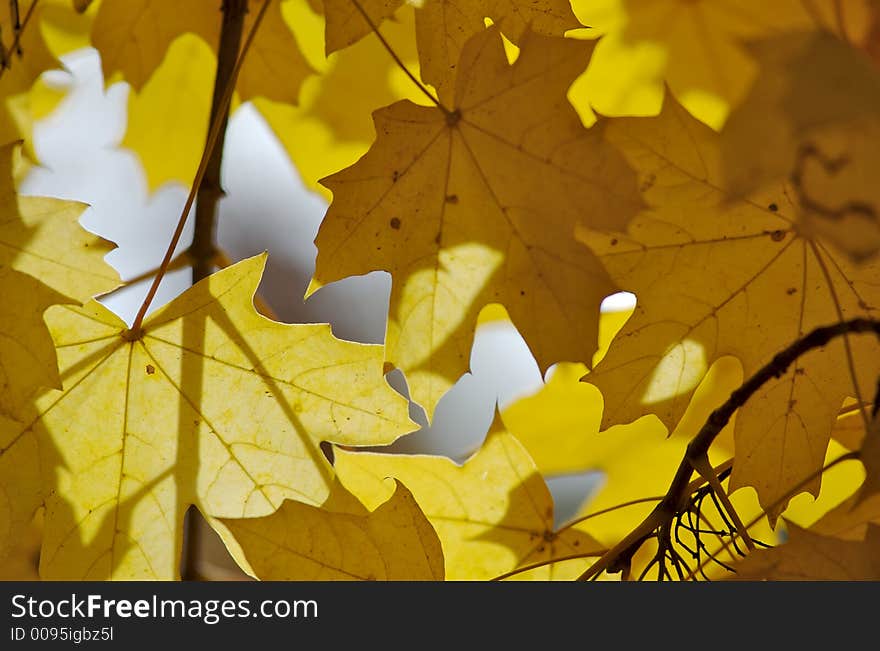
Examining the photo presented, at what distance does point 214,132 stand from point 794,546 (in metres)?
0.67

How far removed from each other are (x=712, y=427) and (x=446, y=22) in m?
0.47

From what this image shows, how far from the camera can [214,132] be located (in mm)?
945

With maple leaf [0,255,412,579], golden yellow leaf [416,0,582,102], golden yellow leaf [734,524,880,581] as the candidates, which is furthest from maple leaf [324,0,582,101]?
golden yellow leaf [734,524,880,581]

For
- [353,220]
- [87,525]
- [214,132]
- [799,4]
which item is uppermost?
[799,4]

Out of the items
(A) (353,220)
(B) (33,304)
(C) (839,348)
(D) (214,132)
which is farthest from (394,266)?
(C) (839,348)

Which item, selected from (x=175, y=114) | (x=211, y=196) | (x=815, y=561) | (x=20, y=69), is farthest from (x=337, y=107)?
(x=815, y=561)

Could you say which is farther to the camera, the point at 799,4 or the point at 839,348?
the point at 799,4

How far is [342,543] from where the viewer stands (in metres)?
0.87

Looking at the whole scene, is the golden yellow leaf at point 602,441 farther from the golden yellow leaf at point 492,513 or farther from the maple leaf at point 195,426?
the maple leaf at point 195,426

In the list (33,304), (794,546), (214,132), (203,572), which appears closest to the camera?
(794,546)

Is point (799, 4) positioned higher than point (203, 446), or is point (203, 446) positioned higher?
point (799, 4)

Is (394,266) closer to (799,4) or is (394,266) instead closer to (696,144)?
(696,144)

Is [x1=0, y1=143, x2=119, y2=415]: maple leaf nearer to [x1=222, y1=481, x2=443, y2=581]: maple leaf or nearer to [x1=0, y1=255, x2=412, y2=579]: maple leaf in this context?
[x1=0, y1=255, x2=412, y2=579]: maple leaf

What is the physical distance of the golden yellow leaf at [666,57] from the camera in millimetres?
1420
